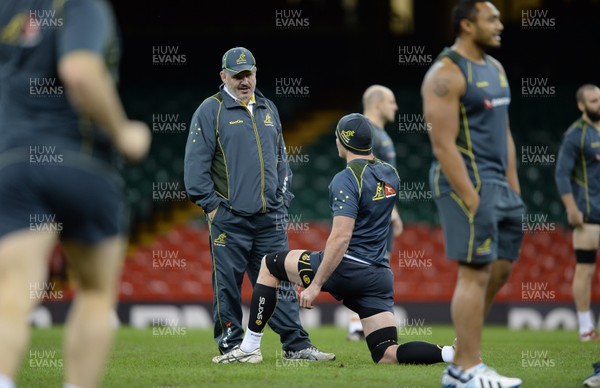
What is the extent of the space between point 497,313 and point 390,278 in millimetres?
7545

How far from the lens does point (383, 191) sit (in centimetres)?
748

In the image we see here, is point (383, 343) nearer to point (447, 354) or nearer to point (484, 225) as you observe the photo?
point (447, 354)

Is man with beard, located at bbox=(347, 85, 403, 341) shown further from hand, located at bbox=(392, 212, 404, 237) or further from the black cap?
the black cap

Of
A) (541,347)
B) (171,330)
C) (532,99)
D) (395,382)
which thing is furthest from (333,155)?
(395,382)

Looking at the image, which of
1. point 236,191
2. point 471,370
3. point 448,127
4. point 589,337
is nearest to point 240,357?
point 236,191

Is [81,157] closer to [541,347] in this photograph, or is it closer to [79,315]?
[79,315]

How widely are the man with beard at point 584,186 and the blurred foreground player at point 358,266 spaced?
160 inches

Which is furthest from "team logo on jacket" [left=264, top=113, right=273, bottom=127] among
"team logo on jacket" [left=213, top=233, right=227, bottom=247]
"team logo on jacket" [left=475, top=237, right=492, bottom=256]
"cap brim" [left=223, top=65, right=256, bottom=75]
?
"team logo on jacket" [left=475, top=237, right=492, bottom=256]

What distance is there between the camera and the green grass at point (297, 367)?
6.29m

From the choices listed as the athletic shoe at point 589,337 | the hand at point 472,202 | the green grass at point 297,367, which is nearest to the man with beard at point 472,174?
the hand at point 472,202

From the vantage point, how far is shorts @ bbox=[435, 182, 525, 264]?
555 centimetres

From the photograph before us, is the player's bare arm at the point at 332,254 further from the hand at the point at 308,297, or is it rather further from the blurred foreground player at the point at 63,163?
the blurred foreground player at the point at 63,163

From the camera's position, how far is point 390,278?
752 centimetres

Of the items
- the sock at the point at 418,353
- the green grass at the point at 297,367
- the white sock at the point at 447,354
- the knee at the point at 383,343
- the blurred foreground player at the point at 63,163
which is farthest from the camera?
the knee at the point at 383,343
